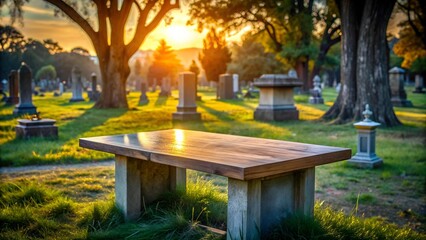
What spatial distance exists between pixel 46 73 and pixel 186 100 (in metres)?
40.3

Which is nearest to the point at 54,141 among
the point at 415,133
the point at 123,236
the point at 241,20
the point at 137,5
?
the point at 123,236

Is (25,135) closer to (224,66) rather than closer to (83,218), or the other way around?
(83,218)

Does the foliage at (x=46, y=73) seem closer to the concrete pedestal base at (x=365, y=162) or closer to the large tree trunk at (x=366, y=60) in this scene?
the large tree trunk at (x=366, y=60)

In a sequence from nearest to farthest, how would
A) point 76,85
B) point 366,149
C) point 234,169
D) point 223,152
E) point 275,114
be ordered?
point 234,169 < point 223,152 < point 366,149 < point 275,114 < point 76,85

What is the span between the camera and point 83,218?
175 inches

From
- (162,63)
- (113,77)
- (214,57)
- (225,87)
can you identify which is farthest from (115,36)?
(162,63)

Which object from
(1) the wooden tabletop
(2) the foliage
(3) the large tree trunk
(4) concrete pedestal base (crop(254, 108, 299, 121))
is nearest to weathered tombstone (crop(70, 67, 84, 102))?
(4) concrete pedestal base (crop(254, 108, 299, 121))

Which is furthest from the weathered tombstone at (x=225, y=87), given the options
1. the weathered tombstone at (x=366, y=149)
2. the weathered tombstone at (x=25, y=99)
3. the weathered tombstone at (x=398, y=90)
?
the weathered tombstone at (x=366, y=149)

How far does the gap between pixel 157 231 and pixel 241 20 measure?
2996 centimetres

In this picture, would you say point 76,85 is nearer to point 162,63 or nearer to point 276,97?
point 276,97

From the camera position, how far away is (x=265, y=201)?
11.9 feet

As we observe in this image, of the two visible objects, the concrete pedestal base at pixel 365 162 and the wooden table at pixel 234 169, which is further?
the concrete pedestal base at pixel 365 162

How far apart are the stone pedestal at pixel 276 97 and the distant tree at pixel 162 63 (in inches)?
1843

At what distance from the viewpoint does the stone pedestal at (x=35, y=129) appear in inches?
428
